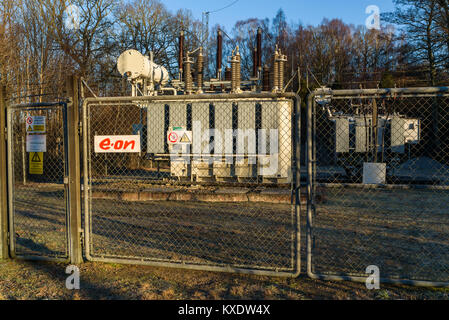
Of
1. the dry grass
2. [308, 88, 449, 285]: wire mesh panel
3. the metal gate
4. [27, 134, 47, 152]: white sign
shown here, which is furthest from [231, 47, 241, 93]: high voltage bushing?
the dry grass

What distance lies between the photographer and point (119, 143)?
4.69 metres

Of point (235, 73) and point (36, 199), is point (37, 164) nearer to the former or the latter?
point (36, 199)

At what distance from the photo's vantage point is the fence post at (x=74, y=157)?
4.72 m

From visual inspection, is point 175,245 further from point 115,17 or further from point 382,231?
point 115,17

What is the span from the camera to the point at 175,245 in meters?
5.94

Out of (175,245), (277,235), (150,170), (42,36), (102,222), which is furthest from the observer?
(42,36)

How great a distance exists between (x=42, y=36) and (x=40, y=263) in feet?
61.0

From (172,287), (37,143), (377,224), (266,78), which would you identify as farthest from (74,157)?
(266,78)

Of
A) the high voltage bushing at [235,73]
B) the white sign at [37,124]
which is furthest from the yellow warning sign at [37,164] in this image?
the high voltage bushing at [235,73]

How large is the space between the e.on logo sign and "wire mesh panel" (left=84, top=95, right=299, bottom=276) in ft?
0.04

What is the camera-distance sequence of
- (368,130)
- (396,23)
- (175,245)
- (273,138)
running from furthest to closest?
(396,23) → (368,130) → (273,138) → (175,245)

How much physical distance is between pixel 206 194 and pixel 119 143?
6045mm

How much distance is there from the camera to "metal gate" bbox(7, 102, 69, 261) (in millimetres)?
5023

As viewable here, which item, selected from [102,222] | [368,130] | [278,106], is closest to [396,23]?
[368,130]
